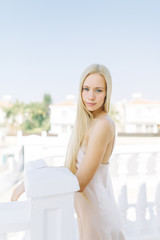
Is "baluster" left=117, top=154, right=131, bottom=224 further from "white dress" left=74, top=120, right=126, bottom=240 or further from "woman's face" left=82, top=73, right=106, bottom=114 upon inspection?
"woman's face" left=82, top=73, right=106, bottom=114

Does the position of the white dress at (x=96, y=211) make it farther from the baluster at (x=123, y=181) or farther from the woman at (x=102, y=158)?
the baluster at (x=123, y=181)

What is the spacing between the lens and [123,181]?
6.19 ft

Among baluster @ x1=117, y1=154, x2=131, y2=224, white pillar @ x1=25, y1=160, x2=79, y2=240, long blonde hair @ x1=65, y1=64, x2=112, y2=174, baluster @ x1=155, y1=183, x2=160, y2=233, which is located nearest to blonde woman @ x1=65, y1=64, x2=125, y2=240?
long blonde hair @ x1=65, y1=64, x2=112, y2=174

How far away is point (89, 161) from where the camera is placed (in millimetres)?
942

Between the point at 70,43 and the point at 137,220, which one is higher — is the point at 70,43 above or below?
above

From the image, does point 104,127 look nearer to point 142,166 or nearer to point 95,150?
point 95,150

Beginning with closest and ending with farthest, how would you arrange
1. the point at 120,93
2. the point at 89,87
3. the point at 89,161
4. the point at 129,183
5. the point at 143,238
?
the point at 89,161 < the point at 89,87 < the point at 143,238 < the point at 129,183 < the point at 120,93

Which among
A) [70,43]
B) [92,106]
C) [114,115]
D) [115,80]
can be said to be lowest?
[114,115]

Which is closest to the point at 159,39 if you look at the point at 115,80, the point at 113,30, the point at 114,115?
the point at 113,30

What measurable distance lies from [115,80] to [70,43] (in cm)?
939

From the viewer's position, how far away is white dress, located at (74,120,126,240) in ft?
3.37

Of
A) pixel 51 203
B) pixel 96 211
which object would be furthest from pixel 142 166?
pixel 51 203

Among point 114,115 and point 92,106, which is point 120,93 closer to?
point 114,115

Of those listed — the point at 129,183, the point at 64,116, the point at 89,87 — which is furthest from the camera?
the point at 64,116
